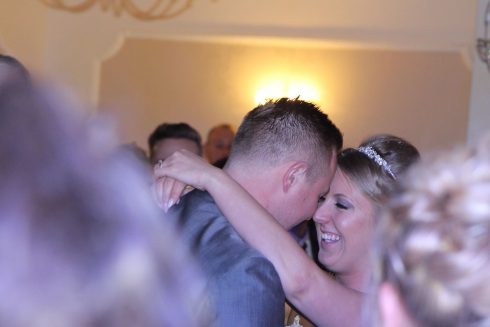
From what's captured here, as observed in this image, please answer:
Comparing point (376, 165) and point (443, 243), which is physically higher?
point (443, 243)

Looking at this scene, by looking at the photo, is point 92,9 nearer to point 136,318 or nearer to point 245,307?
point 245,307

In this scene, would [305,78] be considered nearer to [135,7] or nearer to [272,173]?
[135,7]

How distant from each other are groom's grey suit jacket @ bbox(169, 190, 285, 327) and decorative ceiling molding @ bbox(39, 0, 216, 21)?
6375mm

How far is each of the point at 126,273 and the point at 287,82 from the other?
279 inches

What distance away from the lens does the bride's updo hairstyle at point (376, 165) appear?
8.44 feet

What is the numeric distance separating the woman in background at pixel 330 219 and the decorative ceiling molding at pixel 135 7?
18.6ft

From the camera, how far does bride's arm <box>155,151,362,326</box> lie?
6.72 ft

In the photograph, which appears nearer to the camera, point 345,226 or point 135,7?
point 345,226

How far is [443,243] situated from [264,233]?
3.71 feet

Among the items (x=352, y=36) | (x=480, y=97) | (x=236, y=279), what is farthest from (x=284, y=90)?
(x=236, y=279)

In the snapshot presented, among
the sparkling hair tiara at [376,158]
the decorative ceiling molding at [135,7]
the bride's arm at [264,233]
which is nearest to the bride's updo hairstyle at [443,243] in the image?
the bride's arm at [264,233]

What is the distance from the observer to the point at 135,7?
8.19 meters

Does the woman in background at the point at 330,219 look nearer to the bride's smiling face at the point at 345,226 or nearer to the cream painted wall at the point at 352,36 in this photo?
the bride's smiling face at the point at 345,226

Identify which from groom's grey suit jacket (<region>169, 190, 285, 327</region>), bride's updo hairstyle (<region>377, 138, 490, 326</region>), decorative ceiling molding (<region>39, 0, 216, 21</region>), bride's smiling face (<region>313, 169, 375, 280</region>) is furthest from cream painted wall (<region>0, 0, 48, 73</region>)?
bride's updo hairstyle (<region>377, 138, 490, 326</region>)
